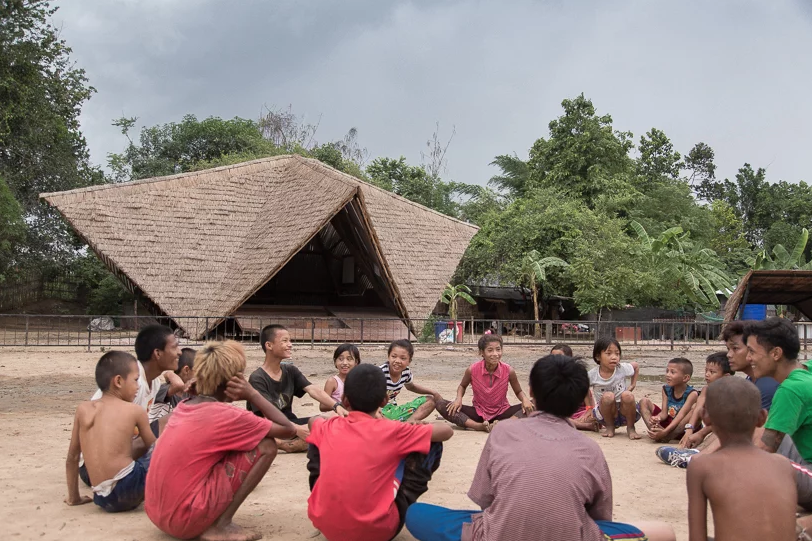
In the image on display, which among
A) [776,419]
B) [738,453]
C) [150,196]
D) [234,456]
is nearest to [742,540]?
[738,453]

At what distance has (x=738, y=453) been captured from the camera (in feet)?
10.3

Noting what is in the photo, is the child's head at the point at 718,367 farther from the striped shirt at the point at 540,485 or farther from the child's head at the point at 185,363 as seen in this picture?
the child's head at the point at 185,363

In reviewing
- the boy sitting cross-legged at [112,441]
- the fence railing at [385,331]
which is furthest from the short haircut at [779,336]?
the fence railing at [385,331]

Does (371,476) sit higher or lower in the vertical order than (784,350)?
lower

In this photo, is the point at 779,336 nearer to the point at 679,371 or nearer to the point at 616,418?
the point at 679,371

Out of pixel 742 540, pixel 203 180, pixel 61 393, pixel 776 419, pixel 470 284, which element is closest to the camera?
pixel 742 540

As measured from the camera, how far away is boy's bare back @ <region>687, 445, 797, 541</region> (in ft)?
9.84

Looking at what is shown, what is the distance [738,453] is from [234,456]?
98.2 inches

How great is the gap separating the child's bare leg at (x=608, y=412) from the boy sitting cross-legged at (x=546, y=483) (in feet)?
11.7

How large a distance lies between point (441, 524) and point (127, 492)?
6.47ft

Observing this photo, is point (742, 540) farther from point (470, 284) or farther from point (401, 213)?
point (470, 284)

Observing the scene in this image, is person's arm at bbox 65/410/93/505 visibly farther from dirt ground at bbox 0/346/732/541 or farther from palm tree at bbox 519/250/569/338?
palm tree at bbox 519/250/569/338

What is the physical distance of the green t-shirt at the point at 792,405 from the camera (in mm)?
3816

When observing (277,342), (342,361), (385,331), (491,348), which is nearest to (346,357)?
(342,361)
